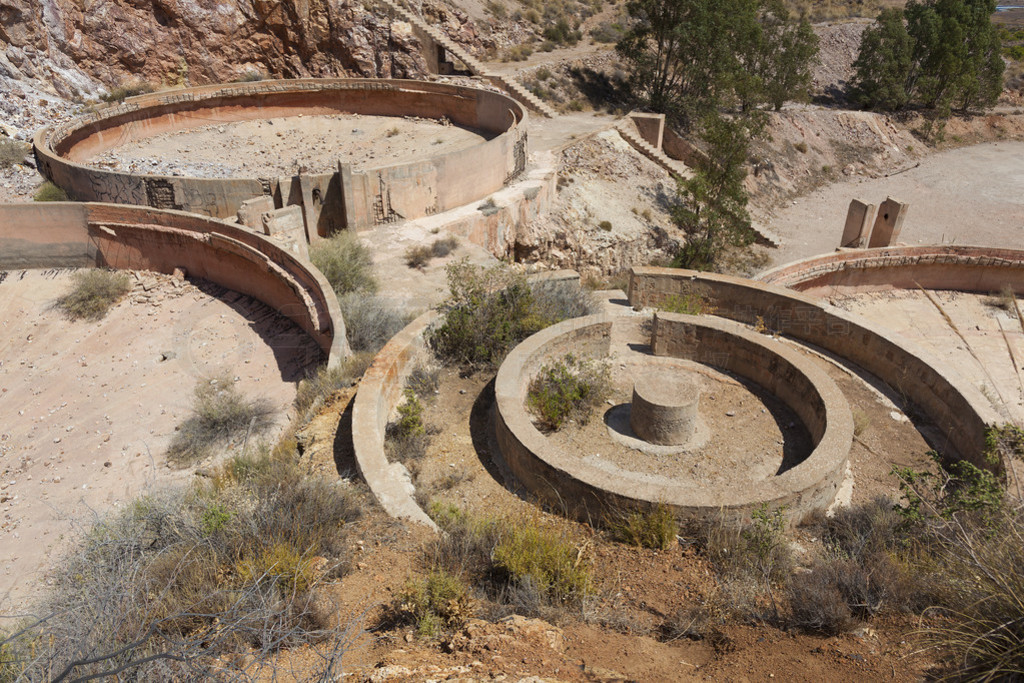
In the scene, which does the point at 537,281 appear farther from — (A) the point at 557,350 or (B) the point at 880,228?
(B) the point at 880,228

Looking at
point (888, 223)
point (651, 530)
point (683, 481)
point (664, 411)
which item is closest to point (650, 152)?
point (888, 223)

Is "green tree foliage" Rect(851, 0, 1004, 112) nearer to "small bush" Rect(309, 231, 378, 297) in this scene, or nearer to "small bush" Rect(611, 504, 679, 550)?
"small bush" Rect(309, 231, 378, 297)

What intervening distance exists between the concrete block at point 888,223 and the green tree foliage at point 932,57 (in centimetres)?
2250

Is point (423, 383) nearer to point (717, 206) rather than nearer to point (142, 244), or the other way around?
point (142, 244)

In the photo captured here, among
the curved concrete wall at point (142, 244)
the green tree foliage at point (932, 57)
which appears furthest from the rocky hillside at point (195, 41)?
the green tree foliage at point (932, 57)

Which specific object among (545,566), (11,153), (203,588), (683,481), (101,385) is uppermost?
(11,153)

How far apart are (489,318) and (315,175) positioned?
7.37 meters

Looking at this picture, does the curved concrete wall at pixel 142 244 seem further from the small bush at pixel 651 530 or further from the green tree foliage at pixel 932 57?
the green tree foliage at pixel 932 57

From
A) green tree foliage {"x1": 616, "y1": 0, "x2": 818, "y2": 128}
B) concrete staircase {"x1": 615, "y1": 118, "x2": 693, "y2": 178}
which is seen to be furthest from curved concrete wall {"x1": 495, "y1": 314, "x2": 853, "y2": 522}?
green tree foliage {"x1": 616, "y1": 0, "x2": 818, "y2": 128}

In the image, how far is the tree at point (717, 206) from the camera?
2081 cm

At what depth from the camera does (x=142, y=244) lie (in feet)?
45.2

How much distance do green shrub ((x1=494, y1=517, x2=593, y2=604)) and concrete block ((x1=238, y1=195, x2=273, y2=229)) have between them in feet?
33.8

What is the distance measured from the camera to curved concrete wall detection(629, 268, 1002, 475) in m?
8.51

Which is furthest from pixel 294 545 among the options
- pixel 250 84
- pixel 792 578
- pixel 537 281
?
pixel 250 84
